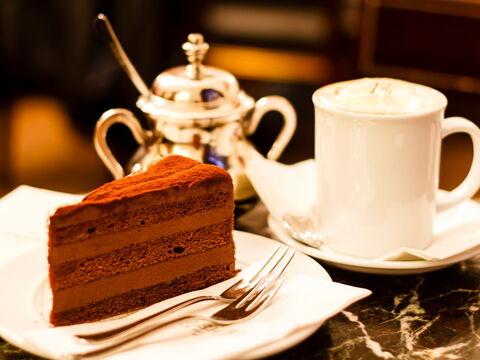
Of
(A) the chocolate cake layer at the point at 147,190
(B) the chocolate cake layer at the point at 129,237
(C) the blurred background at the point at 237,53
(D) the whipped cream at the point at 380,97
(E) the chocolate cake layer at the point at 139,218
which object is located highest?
(D) the whipped cream at the point at 380,97

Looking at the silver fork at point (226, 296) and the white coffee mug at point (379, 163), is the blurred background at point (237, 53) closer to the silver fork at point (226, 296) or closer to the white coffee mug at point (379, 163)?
the white coffee mug at point (379, 163)

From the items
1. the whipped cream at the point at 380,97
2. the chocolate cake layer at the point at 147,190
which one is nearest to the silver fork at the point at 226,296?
the chocolate cake layer at the point at 147,190

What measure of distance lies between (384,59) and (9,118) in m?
1.80

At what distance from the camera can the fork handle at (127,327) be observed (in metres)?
0.82

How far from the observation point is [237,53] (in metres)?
3.34

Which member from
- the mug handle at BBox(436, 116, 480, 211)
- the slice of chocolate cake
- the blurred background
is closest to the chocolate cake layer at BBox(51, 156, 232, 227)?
the slice of chocolate cake

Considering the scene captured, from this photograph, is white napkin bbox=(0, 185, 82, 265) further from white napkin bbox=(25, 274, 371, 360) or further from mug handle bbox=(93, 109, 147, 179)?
white napkin bbox=(25, 274, 371, 360)

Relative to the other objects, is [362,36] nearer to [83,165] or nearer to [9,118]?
[83,165]

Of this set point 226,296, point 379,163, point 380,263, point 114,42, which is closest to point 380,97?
point 379,163

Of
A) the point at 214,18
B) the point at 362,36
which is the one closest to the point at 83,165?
the point at 214,18

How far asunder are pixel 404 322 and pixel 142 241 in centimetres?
34

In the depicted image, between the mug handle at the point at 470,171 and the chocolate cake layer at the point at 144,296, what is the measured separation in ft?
1.14

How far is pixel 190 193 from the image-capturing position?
976 millimetres

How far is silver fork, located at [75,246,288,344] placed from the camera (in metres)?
0.83
